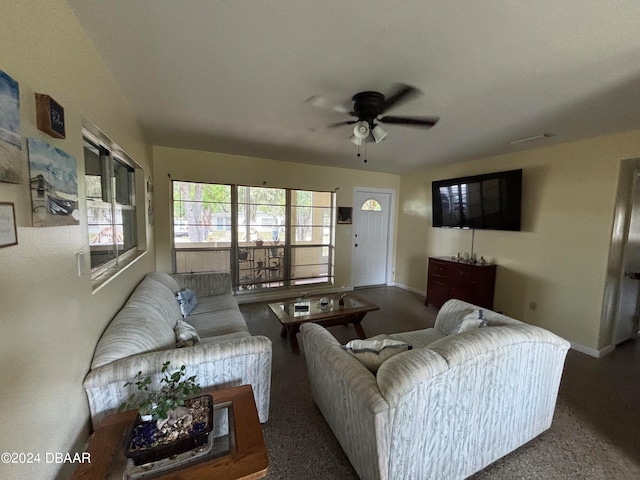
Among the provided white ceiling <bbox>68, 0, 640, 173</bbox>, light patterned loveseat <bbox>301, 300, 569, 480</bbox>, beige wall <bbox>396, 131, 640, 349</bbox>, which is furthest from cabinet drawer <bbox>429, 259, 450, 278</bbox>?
light patterned loveseat <bbox>301, 300, 569, 480</bbox>

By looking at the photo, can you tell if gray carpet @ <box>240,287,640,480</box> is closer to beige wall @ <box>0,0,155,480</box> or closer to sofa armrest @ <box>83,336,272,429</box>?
sofa armrest @ <box>83,336,272,429</box>

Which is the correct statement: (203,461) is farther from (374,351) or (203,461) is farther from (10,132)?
(10,132)

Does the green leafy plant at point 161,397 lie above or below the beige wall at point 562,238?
below

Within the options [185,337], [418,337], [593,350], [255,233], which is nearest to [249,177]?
[255,233]

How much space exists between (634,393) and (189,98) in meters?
4.45

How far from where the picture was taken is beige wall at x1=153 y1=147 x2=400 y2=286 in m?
3.76

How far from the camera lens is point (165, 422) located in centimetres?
109

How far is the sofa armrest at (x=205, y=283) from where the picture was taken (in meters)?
3.22

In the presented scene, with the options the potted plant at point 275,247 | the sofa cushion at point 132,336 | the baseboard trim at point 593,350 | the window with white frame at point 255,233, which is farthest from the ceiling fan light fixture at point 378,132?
the baseboard trim at point 593,350

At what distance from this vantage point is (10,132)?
79cm

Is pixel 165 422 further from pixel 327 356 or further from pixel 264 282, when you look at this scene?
pixel 264 282

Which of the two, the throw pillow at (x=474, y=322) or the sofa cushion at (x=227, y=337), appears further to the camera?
the sofa cushion at (x=227, y=337)

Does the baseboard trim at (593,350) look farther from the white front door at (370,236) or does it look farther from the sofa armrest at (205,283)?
the sofa armrest at (205,283)

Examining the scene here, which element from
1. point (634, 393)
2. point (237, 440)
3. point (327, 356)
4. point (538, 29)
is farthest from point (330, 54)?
point (634, 393)
